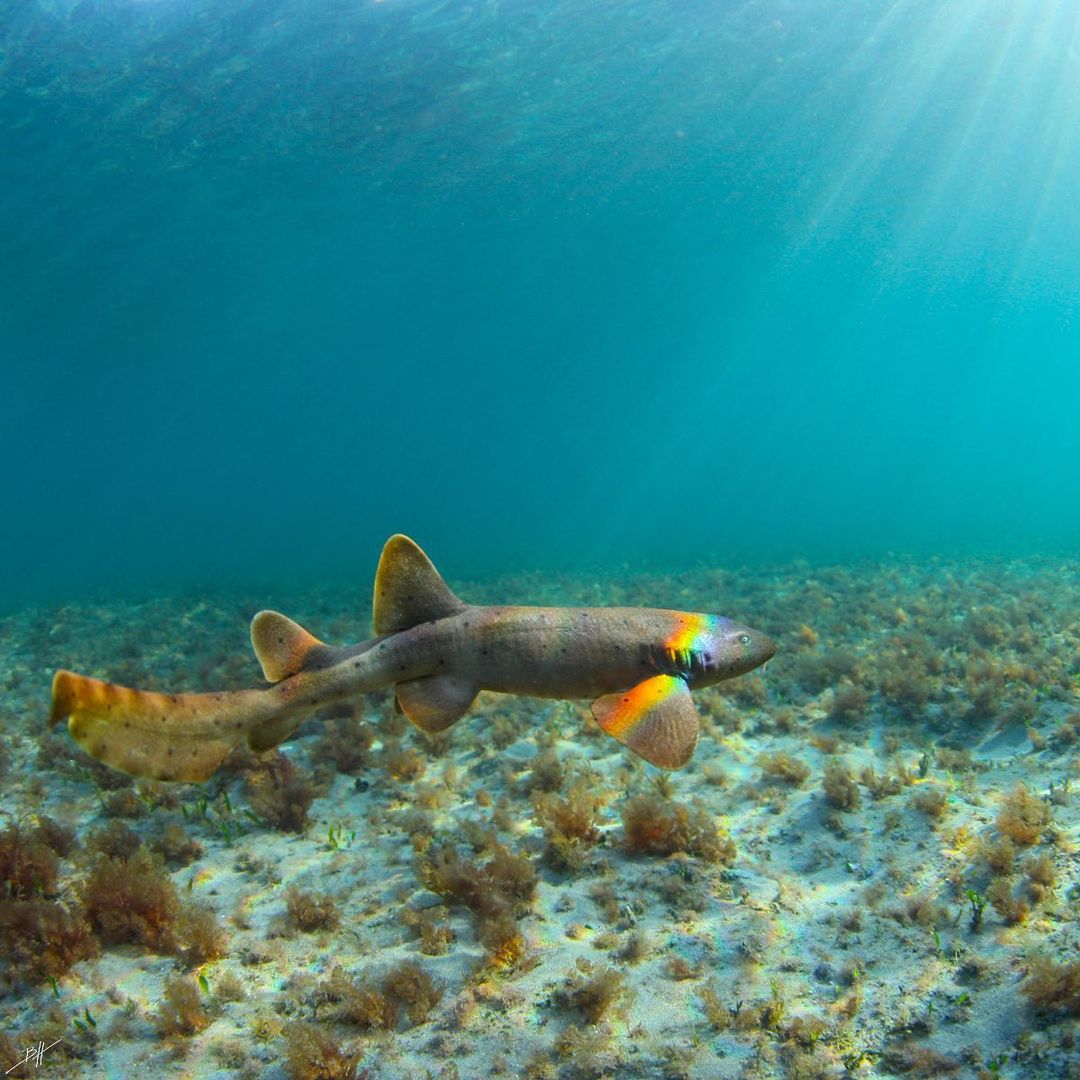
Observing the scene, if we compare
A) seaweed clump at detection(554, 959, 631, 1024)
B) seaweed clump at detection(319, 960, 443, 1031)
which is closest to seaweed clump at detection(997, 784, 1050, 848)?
seaweed clump at detection(554, 959, 631, 1024)

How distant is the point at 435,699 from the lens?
289cm

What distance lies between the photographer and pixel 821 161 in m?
32.1

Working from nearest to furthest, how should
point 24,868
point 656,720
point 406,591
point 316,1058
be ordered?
point 656,720, point 406,591, point 316,1058, point 24,868

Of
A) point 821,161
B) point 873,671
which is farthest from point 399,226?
point 873,671

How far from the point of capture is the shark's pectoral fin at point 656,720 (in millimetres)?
2449

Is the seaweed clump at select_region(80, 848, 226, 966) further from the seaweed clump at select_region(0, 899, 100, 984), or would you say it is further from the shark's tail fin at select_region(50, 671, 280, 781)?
the shark's tail fin at select_region(50, 671, 280, 781)

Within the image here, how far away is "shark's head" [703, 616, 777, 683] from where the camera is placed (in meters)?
2.92

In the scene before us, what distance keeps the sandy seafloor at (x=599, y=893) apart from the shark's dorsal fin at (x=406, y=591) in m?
2.48

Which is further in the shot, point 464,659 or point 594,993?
point 594,993

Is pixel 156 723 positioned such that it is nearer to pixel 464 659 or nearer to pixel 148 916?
pixel 464 659

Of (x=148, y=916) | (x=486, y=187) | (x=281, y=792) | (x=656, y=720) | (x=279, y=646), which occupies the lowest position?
(x=148, y=916)

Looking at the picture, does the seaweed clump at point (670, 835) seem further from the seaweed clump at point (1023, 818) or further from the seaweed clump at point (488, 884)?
the seaweed clump at point (1023, 818)

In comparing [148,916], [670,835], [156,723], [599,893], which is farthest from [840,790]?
[148,916]

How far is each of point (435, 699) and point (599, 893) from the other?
2799mm
